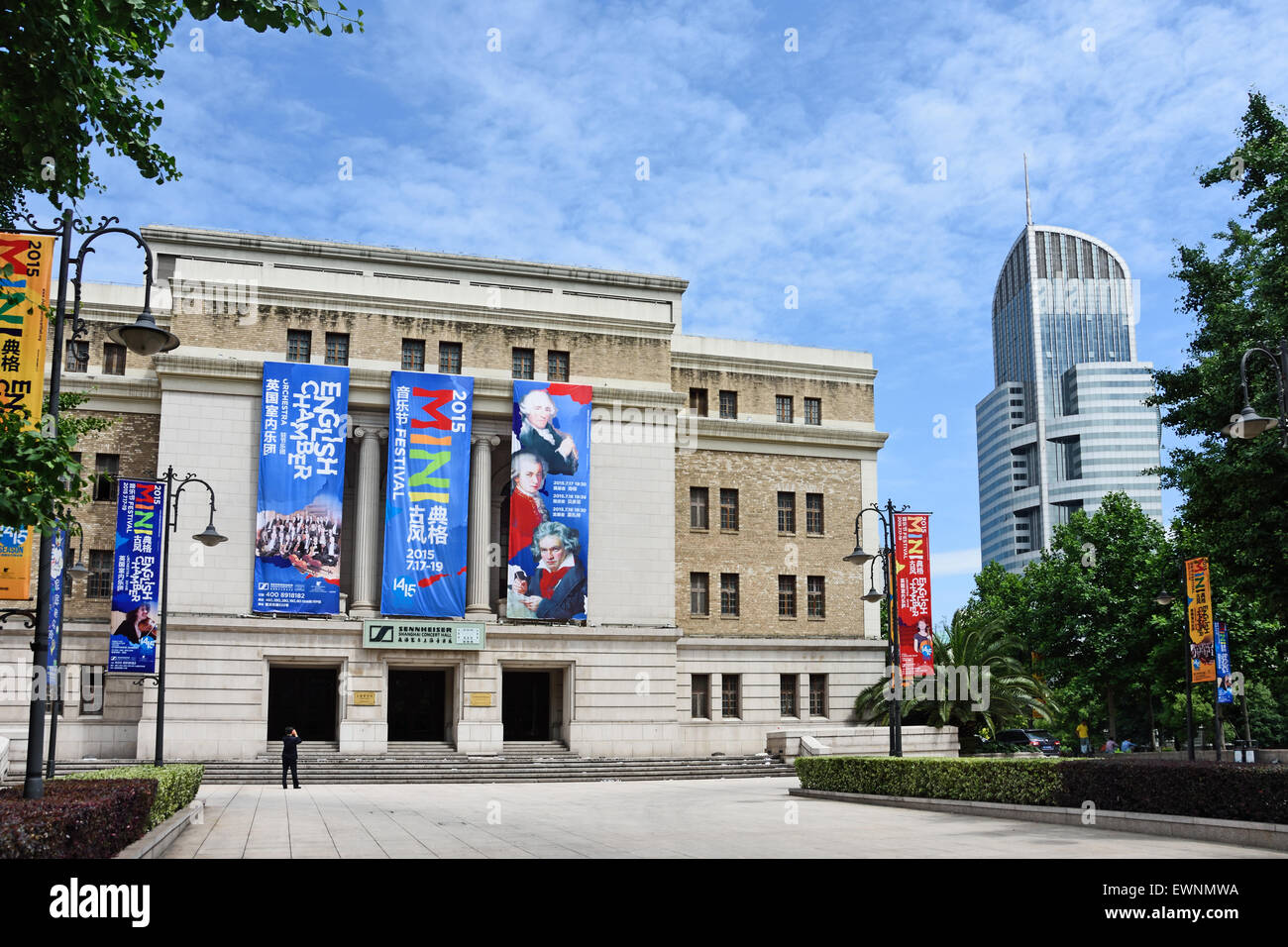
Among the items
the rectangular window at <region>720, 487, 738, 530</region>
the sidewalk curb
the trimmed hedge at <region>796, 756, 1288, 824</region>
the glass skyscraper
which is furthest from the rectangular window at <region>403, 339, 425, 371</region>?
the glass skyscraper

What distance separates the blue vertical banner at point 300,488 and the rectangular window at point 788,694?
1751 centimetres

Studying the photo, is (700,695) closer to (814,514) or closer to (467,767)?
(814,514)

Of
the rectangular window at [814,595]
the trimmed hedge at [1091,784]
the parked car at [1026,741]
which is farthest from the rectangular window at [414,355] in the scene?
the parked car at [1026,741]

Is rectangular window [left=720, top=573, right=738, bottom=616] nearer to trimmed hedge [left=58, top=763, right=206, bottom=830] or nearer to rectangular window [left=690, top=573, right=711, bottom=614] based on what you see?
rectangular window [left=690, top=573, right=711, bottom=614]

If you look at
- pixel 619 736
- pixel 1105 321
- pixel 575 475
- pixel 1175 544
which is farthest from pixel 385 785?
pixel 1105 321

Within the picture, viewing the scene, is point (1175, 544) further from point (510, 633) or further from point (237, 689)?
point (237, 689)

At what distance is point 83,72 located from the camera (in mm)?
11867

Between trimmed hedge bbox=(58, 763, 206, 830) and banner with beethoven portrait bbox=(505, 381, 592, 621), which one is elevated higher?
banner with beethoven portrait bbox=(505, 381, 592, 621)

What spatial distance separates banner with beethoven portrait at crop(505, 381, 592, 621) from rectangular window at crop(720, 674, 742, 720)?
24.1 feet

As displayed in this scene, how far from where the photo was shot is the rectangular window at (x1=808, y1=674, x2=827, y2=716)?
150 ft

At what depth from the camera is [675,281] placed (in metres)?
49.8

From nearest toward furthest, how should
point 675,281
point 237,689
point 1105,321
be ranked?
point 237,689 < point 675,281 < point 1105,321

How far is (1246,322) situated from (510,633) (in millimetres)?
24545

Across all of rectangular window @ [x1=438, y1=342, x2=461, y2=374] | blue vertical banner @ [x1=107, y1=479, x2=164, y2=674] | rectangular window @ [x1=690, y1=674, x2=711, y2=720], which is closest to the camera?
blue vertical banner @ [x1=107, y1=479, x2=164, y2=674]
